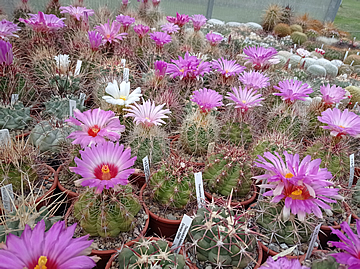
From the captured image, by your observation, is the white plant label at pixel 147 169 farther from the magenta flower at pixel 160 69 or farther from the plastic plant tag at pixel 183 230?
the magenta flower at pixel 160 69

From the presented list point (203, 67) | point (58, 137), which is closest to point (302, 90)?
point (203, 67)

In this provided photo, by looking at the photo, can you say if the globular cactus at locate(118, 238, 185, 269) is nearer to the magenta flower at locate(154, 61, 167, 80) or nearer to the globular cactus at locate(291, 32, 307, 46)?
the magenta flower at locate(154, 61, 167, 80)

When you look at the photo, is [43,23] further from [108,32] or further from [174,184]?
[174,184]

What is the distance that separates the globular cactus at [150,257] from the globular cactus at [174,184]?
13.3 inches

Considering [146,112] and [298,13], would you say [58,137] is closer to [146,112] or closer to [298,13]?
[146,112]

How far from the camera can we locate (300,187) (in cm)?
117

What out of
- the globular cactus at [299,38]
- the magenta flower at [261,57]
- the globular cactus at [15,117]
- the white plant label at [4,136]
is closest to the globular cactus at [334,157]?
the magenta flower at [261,57]

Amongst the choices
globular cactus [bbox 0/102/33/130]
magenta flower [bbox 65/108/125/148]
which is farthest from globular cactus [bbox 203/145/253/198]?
globular cactus [bbox 0/102/33/130]

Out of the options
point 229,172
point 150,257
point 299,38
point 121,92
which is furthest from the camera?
point 299,38

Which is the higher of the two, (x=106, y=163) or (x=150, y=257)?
(x=106, y=163)

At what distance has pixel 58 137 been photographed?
1.74m

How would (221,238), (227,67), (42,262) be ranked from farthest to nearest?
(227,67)
(221,238)
(42,262)

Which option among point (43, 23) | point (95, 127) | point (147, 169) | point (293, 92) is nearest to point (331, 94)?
point (293, 92)

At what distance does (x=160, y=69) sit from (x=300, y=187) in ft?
4.73
